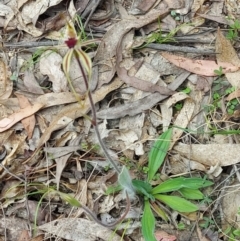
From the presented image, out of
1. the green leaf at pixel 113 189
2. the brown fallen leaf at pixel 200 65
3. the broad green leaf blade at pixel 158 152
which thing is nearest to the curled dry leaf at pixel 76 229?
the green leaf at pixel 113 189

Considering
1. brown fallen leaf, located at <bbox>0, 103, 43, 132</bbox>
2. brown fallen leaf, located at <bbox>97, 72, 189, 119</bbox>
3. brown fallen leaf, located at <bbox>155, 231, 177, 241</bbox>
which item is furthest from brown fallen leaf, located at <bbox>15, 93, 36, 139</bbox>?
brown fallen leaf, located at <bbox>155, 231, 177, 241</bbox>

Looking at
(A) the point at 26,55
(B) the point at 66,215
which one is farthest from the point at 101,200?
(A) the point at 26,55

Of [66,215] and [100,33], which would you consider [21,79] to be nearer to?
[100,33]

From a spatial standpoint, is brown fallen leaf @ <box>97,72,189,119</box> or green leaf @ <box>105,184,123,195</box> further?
brown fallen leaf @ <box>97,72,189,119</box>

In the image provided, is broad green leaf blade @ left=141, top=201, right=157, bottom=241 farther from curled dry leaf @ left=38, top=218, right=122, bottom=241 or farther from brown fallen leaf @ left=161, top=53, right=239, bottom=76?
brown fallen leaf @ left=161, top=53, right=239, bottom=76

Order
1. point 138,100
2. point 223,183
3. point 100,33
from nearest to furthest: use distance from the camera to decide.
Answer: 1. point 223,183
2. point 138,100
3. point 100,33

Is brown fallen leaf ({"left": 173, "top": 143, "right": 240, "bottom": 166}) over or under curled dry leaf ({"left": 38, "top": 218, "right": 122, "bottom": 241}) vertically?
over

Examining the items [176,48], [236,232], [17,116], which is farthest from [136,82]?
[236,232]

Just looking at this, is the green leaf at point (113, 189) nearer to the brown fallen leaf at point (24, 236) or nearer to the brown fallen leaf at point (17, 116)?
the brown fallen leaf at point (24, 236)
